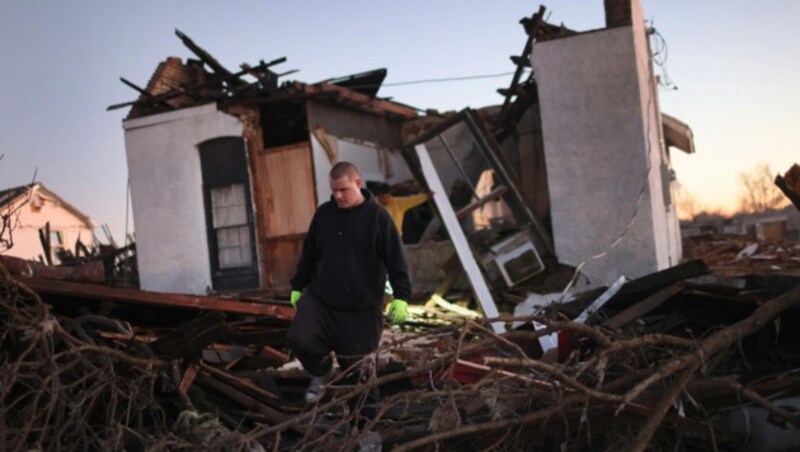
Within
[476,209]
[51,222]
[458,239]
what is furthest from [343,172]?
[51,222]

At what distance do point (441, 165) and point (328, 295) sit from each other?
7112 millimetres

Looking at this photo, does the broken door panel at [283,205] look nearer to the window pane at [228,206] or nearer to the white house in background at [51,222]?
the window pane at [228,206]

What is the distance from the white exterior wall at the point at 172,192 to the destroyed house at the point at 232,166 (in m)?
0.02

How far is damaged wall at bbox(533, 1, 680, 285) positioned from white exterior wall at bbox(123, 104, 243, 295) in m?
5.52

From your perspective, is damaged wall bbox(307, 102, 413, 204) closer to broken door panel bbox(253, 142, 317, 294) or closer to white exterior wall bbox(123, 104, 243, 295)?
broken door panel bbox(253, 142, 317, 294)

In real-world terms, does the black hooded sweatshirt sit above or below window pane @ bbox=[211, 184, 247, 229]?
below

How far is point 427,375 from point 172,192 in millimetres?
9401

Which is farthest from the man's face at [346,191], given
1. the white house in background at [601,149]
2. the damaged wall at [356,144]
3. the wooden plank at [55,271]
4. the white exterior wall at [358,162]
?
the damaged wall at [356,144]

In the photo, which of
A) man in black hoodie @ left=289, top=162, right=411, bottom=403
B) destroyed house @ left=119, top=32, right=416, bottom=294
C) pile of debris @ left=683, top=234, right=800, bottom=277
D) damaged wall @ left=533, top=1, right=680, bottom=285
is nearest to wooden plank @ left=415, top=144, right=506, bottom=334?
damaged wall @ left=533, top=1, right=680, bottom=285

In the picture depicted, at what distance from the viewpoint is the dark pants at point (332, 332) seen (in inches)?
181

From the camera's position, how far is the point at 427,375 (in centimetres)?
462

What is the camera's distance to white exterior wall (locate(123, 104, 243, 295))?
1254cm

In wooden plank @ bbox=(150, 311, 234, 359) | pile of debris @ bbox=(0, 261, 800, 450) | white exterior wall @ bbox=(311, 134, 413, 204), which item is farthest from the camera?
white exterior wall @ bbox=(311, 134, 413, 204)

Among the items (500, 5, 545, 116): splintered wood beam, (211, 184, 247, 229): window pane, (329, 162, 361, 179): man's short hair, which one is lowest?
(329, 162, 361, 179): man's short hair
